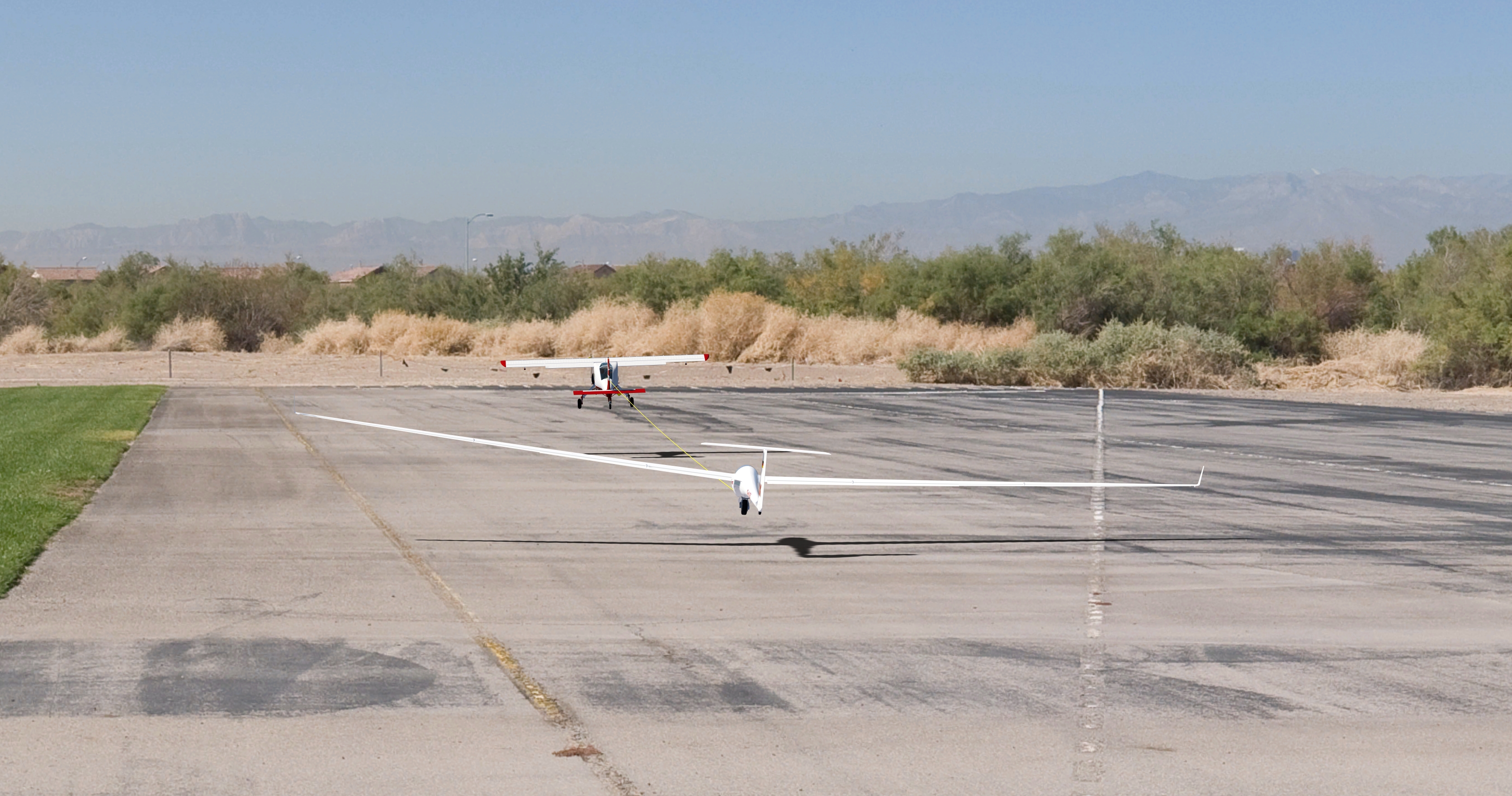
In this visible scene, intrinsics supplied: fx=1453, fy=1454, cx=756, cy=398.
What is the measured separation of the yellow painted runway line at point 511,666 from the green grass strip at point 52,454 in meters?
3.49

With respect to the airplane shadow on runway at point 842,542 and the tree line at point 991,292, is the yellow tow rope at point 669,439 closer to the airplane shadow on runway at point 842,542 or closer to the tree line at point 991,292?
the airplane shadow on runway at point 842,542

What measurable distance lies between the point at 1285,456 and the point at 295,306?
7212 centimetres

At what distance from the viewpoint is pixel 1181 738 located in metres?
8.28

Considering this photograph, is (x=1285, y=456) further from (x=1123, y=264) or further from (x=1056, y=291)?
(x=1123, y=264)

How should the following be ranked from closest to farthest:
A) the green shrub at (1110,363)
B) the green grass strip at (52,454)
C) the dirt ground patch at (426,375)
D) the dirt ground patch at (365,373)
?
the green grass strip at (52,454)
the dirt ground patch at (426,375)
the green shrub at (1110,363)
the dirt ground patch at (365,373)

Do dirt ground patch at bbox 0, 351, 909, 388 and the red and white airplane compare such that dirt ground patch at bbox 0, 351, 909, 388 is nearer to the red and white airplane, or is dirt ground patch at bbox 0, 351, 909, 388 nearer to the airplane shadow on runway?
the red and white airplane

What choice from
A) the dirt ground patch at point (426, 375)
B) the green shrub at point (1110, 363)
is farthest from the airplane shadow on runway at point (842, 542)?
the green shrub at point (1110, 363)

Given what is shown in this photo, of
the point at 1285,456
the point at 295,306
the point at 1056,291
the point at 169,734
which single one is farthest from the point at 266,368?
the point at 169,734

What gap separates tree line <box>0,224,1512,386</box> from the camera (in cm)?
6594

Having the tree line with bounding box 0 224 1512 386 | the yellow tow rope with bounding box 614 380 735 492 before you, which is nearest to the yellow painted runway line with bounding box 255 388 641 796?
the yellow tow rope with bounding box 614 380 735 492

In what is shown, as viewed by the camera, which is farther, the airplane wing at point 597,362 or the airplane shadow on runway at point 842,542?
the airplane wing at point 597,362

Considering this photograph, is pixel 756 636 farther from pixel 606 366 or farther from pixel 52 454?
pixel 52 454

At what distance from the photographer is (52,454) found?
23844 millimetres

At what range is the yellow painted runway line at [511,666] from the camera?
24.9 feet
